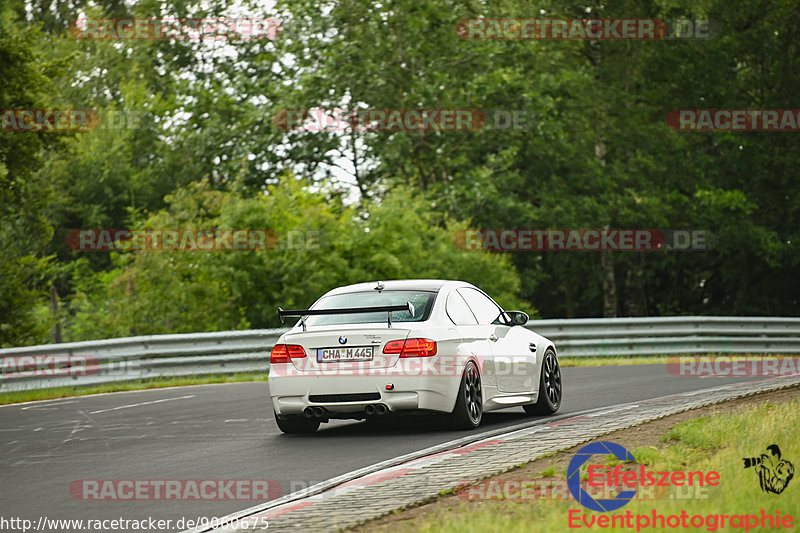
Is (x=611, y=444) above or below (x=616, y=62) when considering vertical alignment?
below

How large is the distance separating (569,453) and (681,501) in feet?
8.04

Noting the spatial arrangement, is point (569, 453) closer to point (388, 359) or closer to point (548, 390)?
point (388, 359)

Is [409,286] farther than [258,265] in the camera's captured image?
No

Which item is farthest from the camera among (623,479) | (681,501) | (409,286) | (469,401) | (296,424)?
(409,286)

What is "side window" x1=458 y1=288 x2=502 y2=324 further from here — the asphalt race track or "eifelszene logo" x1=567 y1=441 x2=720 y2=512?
"eifelszene logo" x1=567 y1=441 x2=720 y2=512

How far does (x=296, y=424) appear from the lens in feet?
38.4

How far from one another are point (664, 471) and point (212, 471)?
3.57 meters

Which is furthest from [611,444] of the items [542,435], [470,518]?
[470,518]

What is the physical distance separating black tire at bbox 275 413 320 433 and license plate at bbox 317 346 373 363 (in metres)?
0.82

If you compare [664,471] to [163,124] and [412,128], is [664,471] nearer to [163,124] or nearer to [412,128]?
[412,128]

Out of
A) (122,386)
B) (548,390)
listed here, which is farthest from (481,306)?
(122,386)

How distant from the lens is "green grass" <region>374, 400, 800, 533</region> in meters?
6.35

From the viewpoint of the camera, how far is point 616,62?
A: 4016 centimetres

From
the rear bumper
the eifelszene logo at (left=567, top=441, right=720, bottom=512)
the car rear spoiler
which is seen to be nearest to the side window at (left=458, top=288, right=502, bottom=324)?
the car rear spoiler
